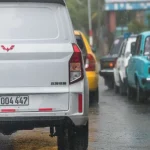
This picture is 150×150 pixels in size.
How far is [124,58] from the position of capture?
1827 centimetres

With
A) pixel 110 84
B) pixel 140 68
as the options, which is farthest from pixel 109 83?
pixel 140 68

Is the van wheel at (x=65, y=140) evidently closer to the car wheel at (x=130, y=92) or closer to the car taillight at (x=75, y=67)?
the car taillight at (x=75, y=67)

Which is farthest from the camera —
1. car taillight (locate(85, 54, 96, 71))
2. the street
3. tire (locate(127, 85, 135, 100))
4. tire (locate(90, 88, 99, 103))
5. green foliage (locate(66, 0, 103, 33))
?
green foliage (locate(66, 0, 103, 33))

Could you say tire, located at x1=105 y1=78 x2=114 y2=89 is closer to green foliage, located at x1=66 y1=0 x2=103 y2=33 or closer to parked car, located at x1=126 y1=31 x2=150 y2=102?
parked car, located at x1=126 y1=31 x2=150 y2=102

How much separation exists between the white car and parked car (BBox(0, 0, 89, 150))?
33.0 feet

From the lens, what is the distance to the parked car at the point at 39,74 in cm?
750

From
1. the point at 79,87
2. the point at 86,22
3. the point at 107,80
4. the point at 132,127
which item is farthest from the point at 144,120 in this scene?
the point at 86,22

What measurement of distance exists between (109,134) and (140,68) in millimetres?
4477

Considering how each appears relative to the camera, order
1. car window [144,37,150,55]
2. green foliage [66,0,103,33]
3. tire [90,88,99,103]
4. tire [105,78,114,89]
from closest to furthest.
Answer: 1. tire [90,88,99,103]
2. car window [144,37,150,55]
3. tire [105,78,114,89]
4. green foliage [66,0,103,33]

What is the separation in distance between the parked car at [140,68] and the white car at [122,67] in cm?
98

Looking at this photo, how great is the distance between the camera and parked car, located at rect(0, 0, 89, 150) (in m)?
7.50

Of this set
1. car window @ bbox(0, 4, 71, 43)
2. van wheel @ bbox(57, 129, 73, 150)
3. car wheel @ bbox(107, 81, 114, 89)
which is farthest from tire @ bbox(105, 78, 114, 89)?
car window @ bbox(0, 4, 71, 43)

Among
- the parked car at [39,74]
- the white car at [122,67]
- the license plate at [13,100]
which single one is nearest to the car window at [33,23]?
the parked car at [39,74]

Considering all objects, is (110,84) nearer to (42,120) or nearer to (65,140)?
(65,140)
